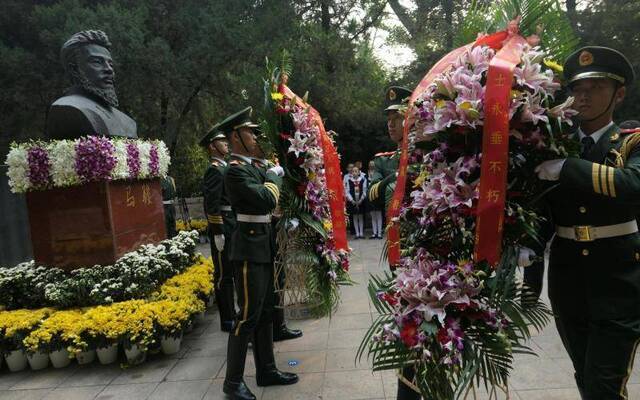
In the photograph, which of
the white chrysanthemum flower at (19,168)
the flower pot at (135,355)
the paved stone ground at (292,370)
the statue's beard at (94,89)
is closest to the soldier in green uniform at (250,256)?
the paved stone ground at (292,370)

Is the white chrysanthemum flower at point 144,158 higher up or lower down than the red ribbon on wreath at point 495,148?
higher up

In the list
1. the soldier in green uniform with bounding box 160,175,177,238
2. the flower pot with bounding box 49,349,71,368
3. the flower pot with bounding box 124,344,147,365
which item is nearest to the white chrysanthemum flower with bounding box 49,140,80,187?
the flower pot with bounding box 49,349,71,368

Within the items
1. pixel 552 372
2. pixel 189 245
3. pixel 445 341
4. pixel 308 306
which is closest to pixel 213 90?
pixel 189 245

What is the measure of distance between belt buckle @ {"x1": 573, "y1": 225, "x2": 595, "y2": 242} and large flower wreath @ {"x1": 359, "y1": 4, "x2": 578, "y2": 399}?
0.28 metres

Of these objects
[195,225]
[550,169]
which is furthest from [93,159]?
[195,225]

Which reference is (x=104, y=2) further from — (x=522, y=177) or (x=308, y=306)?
(x=522, y=177)

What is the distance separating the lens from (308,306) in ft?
15.6

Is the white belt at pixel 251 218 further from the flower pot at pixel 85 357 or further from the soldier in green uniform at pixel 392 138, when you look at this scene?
the flower pot at pixel 85 357

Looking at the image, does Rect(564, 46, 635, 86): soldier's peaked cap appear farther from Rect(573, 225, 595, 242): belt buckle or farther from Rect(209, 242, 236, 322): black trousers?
Rect(209, 242, 236, 322): black trousers

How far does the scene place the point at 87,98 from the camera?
5426 mm

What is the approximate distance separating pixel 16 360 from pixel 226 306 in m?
1.96

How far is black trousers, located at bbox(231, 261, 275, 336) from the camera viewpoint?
337 cm

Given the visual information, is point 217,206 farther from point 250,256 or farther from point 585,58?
point 585,58

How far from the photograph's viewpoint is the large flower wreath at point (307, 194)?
4203 millimetres
